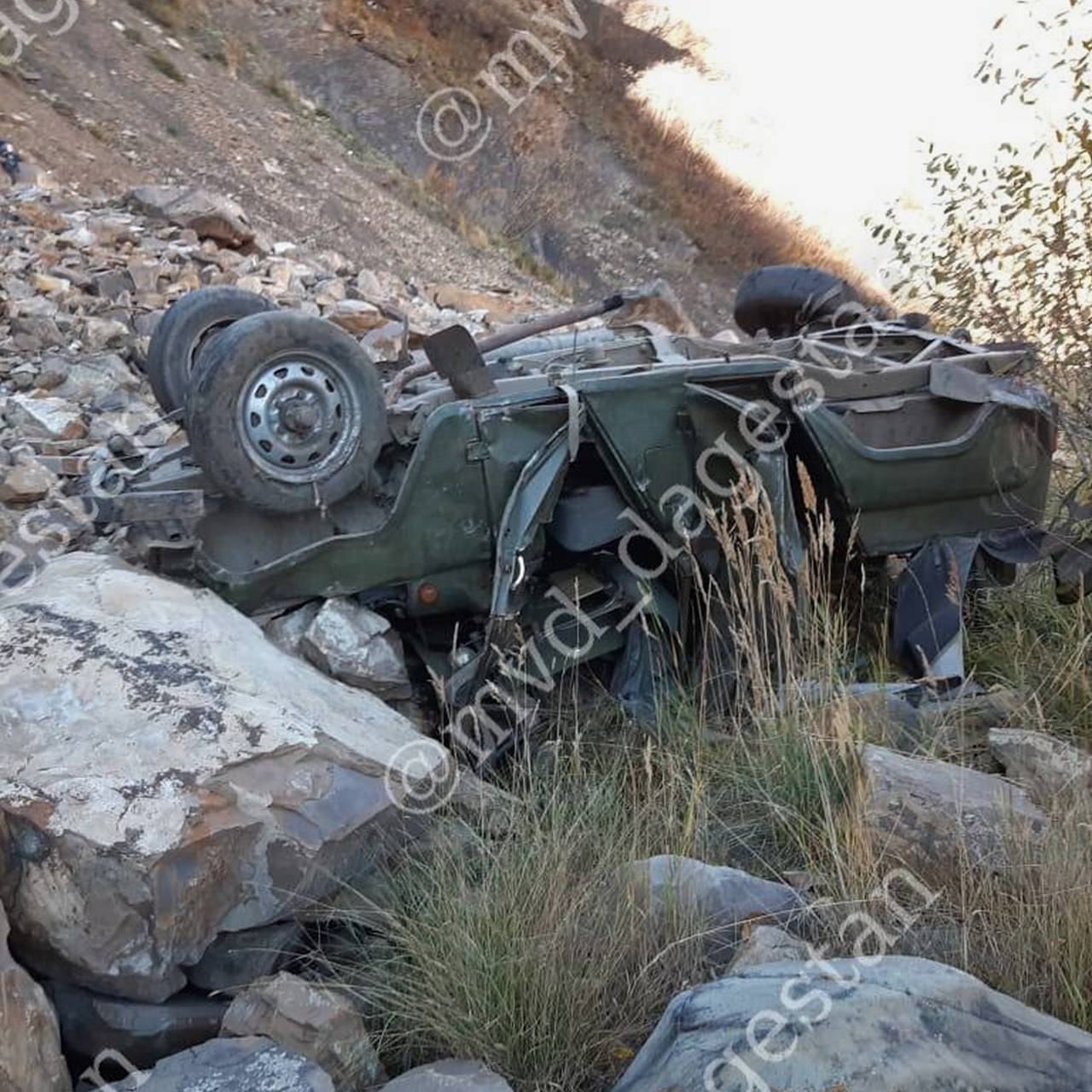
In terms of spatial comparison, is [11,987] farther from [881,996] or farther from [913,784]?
[913,784]

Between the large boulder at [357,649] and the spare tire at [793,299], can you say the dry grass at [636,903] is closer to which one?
the large boulder at [357,649]

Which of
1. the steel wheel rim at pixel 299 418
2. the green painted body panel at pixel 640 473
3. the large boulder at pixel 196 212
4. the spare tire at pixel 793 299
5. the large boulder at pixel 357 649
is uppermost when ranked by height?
the large boulder at pixel 196 212

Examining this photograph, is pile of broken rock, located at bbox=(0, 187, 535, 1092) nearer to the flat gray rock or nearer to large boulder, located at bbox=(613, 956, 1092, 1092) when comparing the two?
the flat gray rock

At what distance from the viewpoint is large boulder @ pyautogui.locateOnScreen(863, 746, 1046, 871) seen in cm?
304

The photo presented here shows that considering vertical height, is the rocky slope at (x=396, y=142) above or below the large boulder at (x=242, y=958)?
above

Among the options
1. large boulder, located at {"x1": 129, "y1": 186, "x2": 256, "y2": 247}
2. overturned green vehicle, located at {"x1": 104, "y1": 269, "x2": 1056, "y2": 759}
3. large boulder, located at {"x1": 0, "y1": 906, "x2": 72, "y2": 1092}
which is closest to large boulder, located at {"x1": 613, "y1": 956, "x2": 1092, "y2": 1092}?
large boulder, located at {"x1": 0, "y1": 906, "x2": 72, "y2": 1092}

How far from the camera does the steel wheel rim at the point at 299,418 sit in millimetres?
3816

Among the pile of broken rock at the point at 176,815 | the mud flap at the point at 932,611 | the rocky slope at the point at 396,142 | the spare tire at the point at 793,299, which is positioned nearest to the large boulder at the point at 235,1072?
the pile of broken rock at the point at 176,815

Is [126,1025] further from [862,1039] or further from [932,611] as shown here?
[932,611]

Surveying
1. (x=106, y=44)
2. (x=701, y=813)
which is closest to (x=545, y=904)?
(x=701, y=813)

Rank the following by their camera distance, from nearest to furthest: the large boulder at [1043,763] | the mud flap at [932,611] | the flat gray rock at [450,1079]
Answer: the flat gray rock at [450,1079] → the large boulder at [1043,763] → the mud flap at [932,611]

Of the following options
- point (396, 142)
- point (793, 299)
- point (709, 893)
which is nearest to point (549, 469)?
point (709, 893)

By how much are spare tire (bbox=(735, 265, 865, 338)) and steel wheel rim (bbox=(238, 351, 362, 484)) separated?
2619mm

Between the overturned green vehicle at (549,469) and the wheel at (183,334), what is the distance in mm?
11
